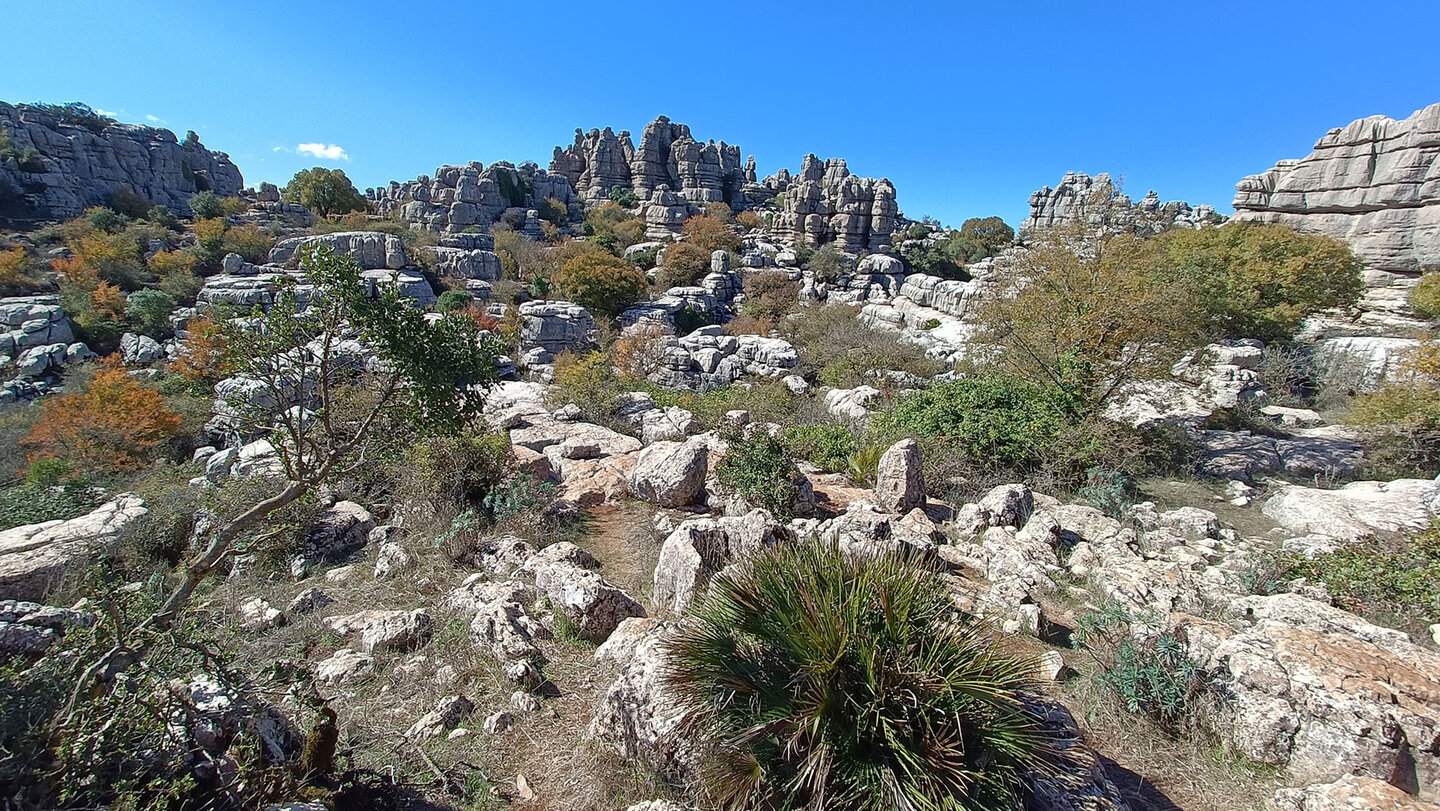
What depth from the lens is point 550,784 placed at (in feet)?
10.7

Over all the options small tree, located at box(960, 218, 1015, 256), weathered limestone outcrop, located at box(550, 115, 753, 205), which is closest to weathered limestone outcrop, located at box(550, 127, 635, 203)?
weathered limestone outcrop, located at box(550, 115, 753, 205)

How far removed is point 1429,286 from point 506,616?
3112cm

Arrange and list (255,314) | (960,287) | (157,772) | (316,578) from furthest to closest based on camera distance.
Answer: (960,287) < (316,578) < (255,314) < (157,772)

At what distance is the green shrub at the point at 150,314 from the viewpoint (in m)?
22.4

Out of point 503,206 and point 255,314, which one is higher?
point 503,206

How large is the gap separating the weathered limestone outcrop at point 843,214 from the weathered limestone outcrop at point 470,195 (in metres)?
20.6

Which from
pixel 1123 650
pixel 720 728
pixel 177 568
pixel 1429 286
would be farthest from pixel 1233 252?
pixel 177 568

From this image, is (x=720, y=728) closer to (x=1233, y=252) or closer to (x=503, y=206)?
(x=1233, y=252)

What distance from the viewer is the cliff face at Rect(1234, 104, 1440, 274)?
89.8ft

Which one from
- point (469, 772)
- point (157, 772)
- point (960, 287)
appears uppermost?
point (960, 287)

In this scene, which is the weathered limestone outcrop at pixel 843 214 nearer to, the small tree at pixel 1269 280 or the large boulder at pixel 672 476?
the small tree at pixel 1269 280

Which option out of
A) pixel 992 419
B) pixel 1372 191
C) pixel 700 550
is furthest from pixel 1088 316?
pixel 1372 191

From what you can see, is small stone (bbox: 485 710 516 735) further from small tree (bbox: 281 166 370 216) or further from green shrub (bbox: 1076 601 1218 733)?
small tree (bbox: 281 166 370 216)

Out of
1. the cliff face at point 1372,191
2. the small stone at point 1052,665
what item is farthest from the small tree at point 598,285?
the cliff face at point 1372,191
